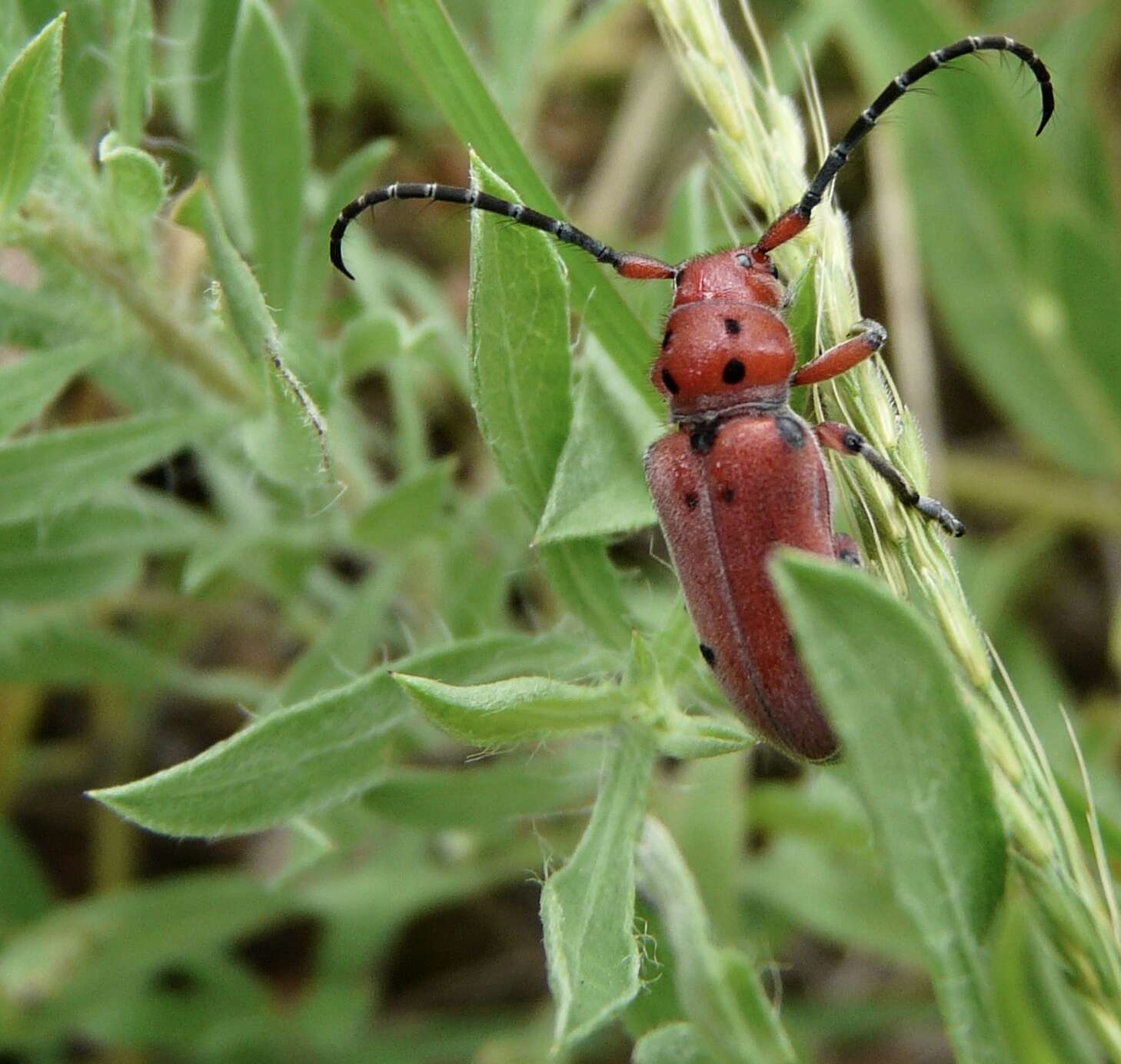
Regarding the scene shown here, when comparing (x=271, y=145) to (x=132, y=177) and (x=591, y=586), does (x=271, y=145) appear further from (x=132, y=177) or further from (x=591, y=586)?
(x=591, y=586)

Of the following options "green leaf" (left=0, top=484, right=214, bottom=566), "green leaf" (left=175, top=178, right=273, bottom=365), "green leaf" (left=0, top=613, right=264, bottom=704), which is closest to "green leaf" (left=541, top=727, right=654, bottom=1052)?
"green leaf" (left=175, top=178, right=273, bottom=365)

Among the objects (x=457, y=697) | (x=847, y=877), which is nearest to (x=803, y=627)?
(x=457, y=697)

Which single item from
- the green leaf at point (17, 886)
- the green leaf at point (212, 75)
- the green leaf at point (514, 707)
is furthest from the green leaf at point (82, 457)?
the green leaf at point (17, 886)

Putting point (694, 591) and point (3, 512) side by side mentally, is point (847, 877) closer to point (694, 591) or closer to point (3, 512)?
point (694, 591)

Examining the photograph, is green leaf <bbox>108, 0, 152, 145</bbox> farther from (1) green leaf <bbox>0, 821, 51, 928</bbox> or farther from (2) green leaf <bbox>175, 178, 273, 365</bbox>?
(1) green leaf <bbox>0, 821, 51, 928</bbox>

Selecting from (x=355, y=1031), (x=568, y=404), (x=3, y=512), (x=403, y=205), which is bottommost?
(x=355, y=1031)

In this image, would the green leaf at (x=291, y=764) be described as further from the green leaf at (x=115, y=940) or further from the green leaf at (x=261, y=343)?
the green leaf at (x=115, y=940)

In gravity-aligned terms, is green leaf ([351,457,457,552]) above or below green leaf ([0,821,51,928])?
above
